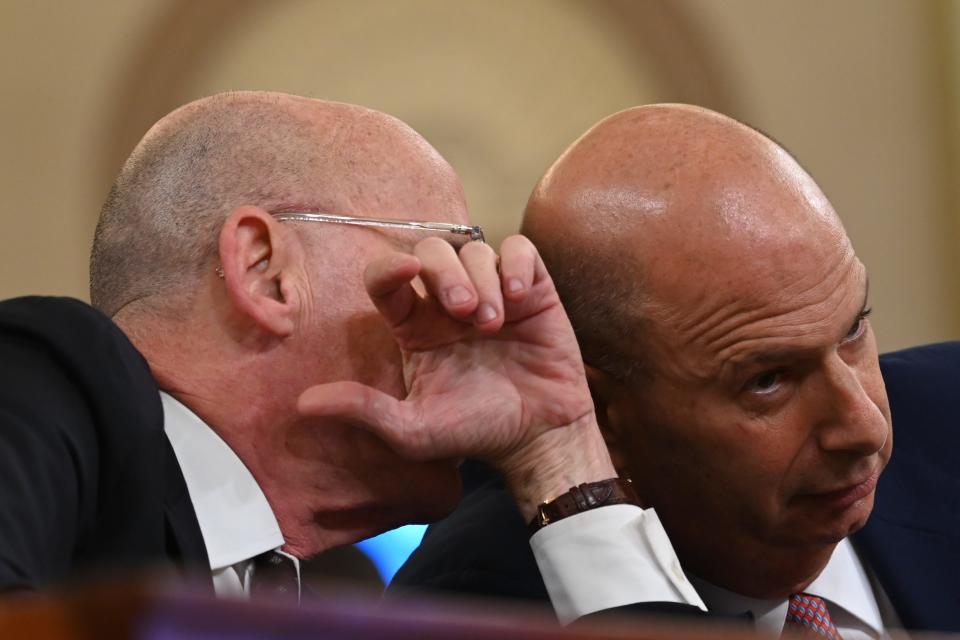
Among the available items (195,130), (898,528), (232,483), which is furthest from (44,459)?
(898,528)

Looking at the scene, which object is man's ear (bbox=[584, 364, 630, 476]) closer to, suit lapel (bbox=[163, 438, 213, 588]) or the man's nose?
the man's nose

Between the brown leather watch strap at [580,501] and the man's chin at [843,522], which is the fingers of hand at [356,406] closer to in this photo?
the brown leather watch strap at [580,501]

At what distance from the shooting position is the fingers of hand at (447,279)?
141cm

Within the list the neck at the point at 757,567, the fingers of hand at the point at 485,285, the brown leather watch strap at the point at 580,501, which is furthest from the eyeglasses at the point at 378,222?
the neck at the point at 757,567

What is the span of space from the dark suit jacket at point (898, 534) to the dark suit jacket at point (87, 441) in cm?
56

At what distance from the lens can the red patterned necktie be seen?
1.87 metres

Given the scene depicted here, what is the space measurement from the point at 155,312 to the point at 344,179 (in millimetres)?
301

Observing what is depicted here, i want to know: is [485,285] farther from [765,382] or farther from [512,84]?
[512,84]

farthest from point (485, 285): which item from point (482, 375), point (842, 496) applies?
point (842, 496)

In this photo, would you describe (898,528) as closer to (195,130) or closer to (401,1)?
(195,130)

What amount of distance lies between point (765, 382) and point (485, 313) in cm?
55

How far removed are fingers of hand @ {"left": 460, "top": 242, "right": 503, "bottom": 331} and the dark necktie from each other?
391mm

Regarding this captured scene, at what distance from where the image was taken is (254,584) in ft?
4.91

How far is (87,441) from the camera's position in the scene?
4.12ft
